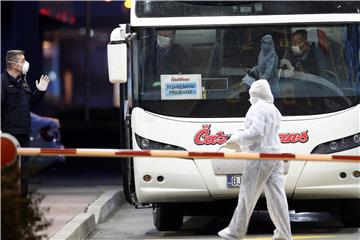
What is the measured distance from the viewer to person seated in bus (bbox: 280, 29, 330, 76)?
12.3 m

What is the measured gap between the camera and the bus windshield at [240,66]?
12234 mm

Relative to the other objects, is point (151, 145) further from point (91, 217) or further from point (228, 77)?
point (91, 217)

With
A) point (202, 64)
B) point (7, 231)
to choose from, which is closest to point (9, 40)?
point (202, 64)

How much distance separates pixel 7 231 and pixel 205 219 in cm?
708

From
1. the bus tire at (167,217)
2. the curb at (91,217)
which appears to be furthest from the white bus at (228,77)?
the curb at (91,217)

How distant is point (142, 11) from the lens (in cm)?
1228

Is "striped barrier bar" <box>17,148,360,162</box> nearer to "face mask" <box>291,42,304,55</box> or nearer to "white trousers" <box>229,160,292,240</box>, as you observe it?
"white trousers" <box>229,160,292,240</box>

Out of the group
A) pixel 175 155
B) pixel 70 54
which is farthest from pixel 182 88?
pixel 70 54

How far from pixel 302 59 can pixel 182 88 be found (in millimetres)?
1441

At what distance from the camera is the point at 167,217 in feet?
41.9

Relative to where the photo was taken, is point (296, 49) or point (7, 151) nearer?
point (7, 151)

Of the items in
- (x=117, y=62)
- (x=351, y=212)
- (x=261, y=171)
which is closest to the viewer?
(x=261, y=171)

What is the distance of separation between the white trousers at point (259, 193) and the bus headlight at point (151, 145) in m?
1.53

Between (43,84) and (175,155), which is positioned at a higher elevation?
(43,84)
